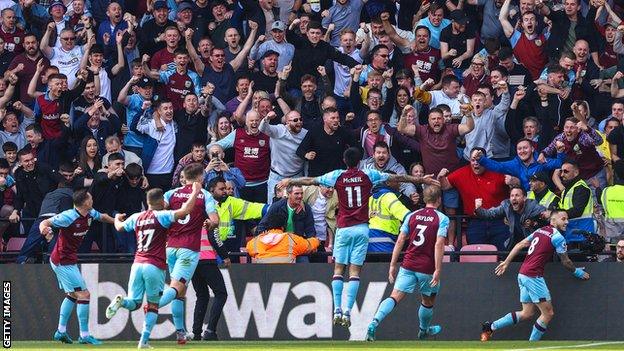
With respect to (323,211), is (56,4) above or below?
above

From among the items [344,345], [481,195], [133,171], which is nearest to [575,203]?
[481,195]

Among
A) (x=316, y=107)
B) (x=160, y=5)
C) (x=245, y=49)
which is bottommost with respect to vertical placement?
(x=316, y=107)

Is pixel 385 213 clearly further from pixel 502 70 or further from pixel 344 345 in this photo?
pixel 502 70

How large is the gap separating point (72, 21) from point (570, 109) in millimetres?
8850

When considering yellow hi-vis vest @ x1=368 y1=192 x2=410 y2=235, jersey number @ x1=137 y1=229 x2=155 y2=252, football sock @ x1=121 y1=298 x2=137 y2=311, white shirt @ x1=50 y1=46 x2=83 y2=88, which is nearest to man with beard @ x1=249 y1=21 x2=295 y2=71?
white shirt @ x1=50 y1=46 x2=83 y2=88

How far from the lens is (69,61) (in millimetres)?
26062

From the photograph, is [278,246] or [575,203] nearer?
[575,203]

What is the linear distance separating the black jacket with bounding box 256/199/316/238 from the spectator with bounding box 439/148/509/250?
2.04 meters

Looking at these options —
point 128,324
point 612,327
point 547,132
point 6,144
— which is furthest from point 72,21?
point 612,327

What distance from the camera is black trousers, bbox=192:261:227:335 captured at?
20.8 metres

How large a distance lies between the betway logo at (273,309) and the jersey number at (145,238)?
3.55 metres

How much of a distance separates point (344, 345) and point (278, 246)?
257cm

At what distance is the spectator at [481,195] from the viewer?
2245 cm

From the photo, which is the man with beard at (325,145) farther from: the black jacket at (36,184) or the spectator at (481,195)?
the black jacket at (36,184)
